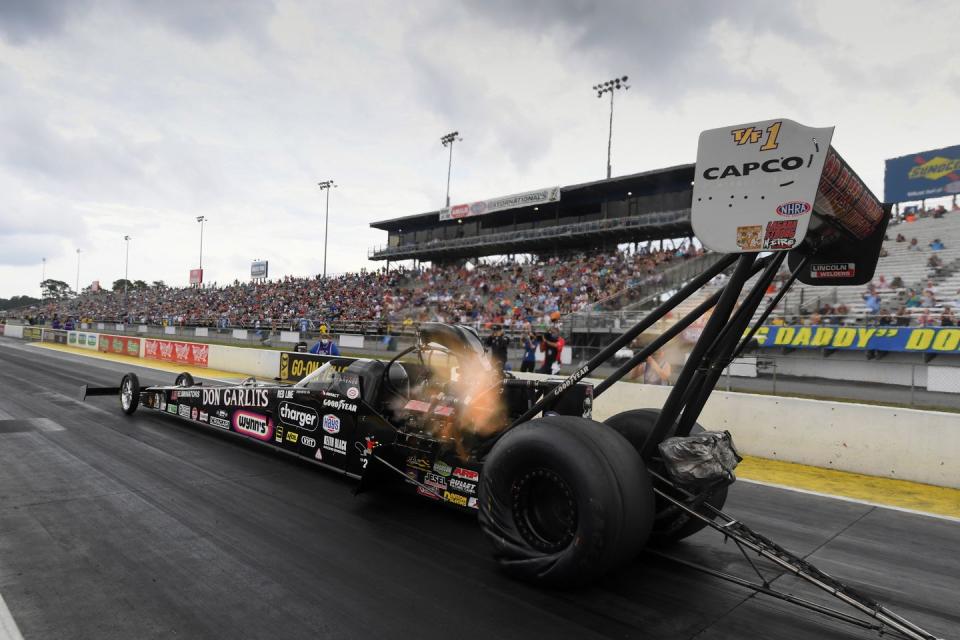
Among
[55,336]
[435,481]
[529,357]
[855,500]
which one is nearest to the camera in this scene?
[435,481]

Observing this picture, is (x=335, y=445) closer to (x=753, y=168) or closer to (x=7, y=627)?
(x=7, y=627)

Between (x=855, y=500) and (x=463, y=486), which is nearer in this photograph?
(x=463, y=486)

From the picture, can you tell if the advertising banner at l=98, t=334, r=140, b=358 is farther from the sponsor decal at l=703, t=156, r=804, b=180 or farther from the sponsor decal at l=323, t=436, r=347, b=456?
the sponsor decal at l=703, t=156, r=804, b=180

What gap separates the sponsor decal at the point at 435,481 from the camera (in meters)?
4.50

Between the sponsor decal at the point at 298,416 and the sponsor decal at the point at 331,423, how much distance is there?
0.40ft

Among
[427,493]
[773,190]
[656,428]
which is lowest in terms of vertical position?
[427,493]

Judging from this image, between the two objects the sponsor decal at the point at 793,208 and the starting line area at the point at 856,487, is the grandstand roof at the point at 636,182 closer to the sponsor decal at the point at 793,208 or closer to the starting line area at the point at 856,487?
the starting line area at the point at 856,487

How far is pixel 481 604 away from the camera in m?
3.21

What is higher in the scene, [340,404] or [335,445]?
[340,404]

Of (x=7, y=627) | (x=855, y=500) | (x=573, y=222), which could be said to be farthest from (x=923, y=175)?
(x=7, y=627)

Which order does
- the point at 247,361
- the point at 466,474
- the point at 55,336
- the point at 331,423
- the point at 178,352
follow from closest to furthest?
the point at 466,474 → the point at 331,423 → the point at 247,361 → the point at 178,352 → the point at 55,336

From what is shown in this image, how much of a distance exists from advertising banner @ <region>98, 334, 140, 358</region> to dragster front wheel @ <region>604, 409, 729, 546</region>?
25.0 metres

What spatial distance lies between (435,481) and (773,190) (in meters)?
3.23

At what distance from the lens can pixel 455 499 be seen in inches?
174
